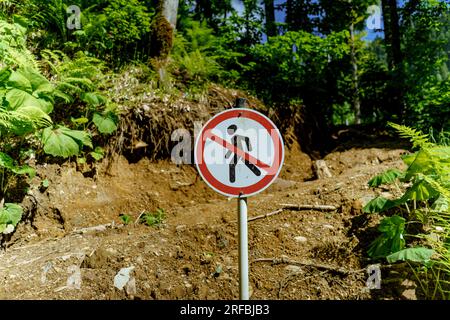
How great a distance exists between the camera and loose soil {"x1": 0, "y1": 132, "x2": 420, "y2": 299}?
2.96 meters

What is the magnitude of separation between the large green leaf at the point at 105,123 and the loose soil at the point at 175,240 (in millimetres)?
531

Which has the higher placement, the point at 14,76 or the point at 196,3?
the point at 196,3

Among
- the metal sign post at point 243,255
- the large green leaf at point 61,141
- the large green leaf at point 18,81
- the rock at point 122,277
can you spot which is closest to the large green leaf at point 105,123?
the large green leaf at point 61,141

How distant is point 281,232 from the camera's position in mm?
3559

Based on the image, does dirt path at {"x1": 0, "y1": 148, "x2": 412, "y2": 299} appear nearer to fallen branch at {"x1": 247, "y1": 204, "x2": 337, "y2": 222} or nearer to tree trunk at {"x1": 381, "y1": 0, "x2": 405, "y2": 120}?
fallen branch at {"x1": 247, "y1": 204, "x2": 337, "y2": 222}

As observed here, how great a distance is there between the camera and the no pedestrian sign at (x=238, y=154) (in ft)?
6.72

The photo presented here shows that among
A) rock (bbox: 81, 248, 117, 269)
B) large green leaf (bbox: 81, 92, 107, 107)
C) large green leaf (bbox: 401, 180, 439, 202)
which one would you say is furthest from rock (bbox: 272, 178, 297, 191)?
large green leaf (bbox: 81, 92, 107, 107)

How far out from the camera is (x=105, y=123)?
15.1 ft

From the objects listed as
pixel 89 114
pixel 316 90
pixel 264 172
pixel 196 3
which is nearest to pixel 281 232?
pixel 264 172

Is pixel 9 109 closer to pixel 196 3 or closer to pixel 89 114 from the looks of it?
pixel 89 114

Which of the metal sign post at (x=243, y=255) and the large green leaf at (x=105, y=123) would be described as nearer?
the metal sign post at (x=243, y=255)

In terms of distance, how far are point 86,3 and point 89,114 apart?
2.91 m

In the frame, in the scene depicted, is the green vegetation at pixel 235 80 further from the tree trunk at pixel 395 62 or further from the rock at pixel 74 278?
the rock at pixel 74 278

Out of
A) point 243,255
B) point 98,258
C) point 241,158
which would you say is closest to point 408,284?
point 243,255
